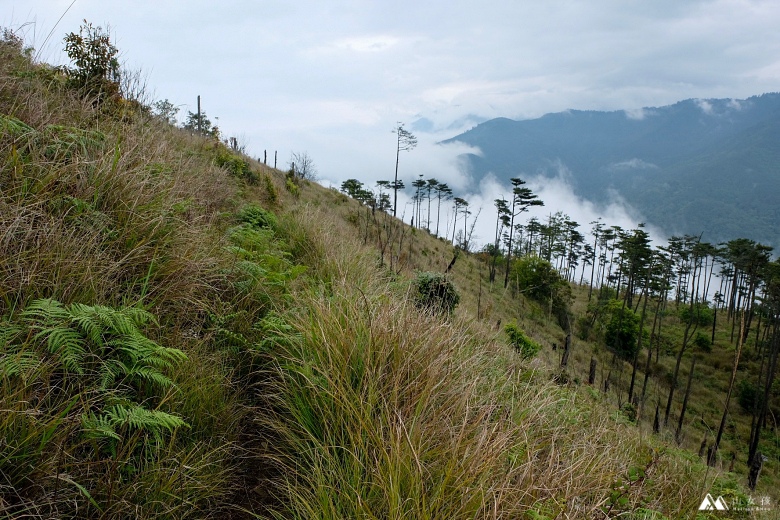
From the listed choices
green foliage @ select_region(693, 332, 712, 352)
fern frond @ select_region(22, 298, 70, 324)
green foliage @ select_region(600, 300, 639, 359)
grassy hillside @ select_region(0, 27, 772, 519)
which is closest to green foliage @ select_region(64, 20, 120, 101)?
grassy hillside @ select_region(0, 27, 772, 519)

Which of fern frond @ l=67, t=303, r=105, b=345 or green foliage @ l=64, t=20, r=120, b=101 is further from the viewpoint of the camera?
green foliage @ l=64, t=20, r=120, b=101

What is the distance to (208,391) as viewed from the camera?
2520 mm

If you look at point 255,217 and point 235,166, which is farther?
point 235,166

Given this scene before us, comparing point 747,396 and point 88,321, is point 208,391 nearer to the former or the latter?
point 88,321

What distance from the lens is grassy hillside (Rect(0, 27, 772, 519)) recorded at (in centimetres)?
178

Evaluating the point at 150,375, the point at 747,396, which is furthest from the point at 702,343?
the point at 150,375

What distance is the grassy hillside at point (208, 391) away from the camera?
1.78 metres

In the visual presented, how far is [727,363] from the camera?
44.3m

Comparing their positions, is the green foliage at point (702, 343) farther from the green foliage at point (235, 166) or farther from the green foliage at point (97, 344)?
the green foliage at point (97, 344)

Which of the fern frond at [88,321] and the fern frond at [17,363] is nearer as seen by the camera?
the fern frond at [17,363]

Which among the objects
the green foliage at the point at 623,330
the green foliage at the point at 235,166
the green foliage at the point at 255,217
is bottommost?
the green foliage at the point at 623,330

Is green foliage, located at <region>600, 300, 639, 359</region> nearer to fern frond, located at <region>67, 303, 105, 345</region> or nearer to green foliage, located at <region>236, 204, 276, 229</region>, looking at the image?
green foliage, located at <region>236, 204, 276, 229</region>

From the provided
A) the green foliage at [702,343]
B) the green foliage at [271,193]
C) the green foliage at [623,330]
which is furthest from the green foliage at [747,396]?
the green foliage at [271,193]

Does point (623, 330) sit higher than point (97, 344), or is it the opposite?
point (97, 344)
